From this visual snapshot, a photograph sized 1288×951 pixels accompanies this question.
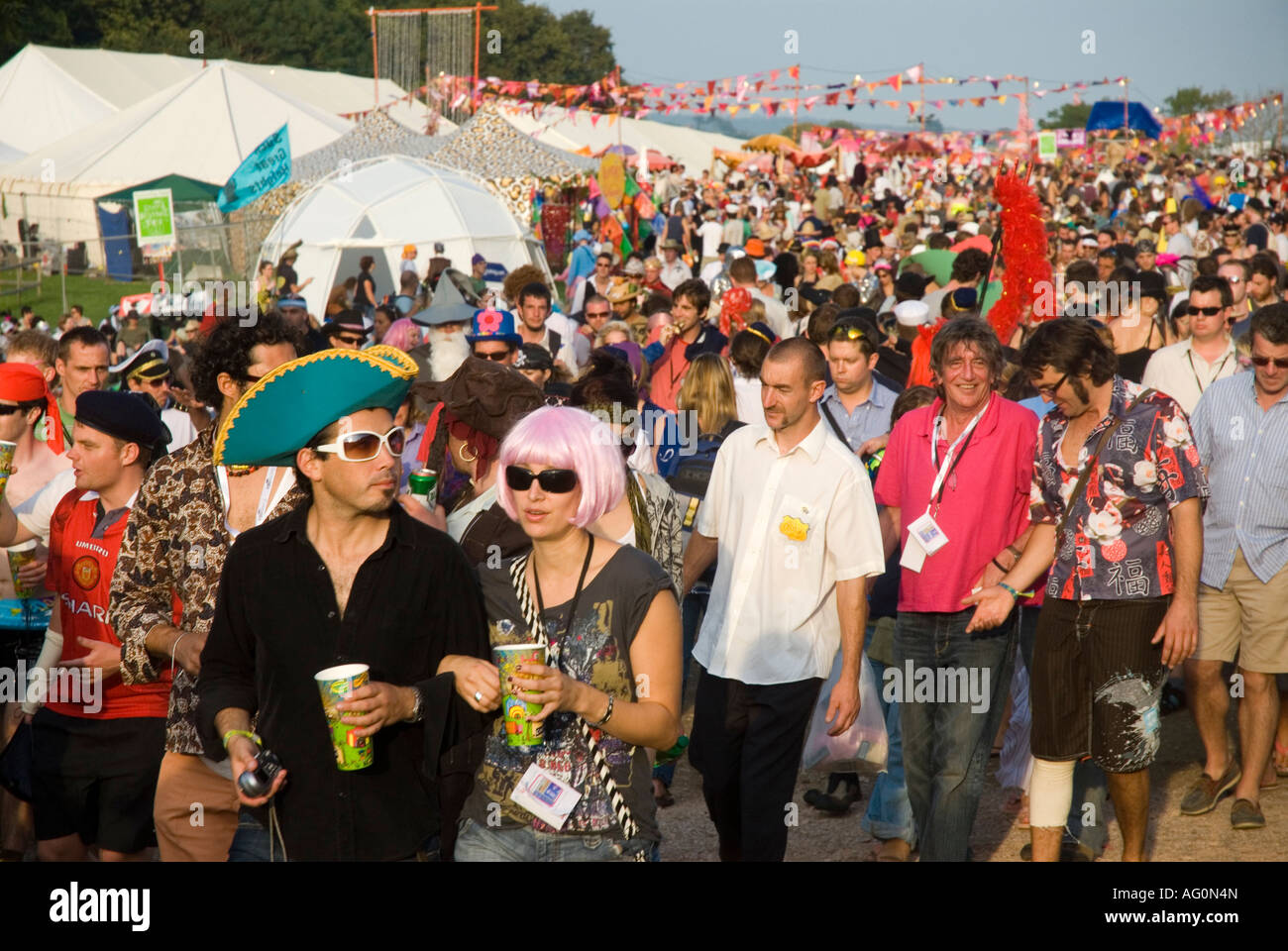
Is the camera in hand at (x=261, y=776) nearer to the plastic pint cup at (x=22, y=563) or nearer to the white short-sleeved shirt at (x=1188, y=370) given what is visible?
the plastic pint cup at (x=22, y=563)

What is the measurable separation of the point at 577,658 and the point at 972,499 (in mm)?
2455

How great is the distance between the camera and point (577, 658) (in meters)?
3.35

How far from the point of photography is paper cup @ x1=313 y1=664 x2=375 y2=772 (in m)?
2.91

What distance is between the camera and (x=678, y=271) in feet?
59.9

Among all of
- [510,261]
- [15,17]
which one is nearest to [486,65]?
[15,17]

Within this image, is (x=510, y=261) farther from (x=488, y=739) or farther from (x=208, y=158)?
(x=488, y=739)

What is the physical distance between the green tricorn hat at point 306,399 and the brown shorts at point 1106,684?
2897mm

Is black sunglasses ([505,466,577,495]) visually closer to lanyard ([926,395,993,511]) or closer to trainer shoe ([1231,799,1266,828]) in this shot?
lanyard ([926,395,993,511])

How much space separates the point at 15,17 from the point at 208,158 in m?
25.1

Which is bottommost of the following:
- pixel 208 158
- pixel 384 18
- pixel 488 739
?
pixel 488 739

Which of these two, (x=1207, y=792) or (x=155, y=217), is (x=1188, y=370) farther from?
(x=155, y=217)

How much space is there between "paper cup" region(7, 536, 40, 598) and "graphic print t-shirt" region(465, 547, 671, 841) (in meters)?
2.60

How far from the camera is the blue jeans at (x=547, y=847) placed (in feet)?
10.9

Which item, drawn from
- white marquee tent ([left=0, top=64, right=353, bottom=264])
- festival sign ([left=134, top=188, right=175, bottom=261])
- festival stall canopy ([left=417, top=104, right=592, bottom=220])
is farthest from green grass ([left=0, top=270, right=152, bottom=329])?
festival sign ([left=134, top=188, right=175, bottom=261])
